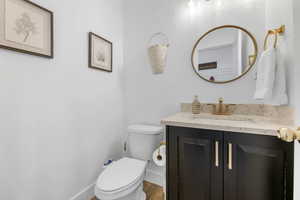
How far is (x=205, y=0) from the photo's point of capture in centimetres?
147

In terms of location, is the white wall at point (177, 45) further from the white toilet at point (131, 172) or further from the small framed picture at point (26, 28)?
the small framed picture at point (26, 28)

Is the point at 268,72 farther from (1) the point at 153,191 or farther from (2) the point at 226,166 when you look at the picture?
(1) the point at 153,191

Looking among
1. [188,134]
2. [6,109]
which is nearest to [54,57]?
[6,109]

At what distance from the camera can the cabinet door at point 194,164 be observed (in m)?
0.97

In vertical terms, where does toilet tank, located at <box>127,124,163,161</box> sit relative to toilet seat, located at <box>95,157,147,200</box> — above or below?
above

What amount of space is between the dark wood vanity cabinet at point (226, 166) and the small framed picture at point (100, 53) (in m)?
1.05

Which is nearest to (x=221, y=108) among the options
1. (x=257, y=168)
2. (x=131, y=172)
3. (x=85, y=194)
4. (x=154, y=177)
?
(x=257, y=168)

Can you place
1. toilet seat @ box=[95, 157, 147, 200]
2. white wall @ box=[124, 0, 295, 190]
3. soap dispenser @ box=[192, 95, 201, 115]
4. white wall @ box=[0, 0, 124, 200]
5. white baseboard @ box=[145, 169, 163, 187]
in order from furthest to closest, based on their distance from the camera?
white baseboard @ box=[145, 169, 163, 187] → soap dispenser @ box=[192, 95, 201, 115] → white wall @ box=[124, 0, 295, 190] → toilet seat @ box=[95, 157, 147, 200] → white wall @ box=[0, 0, 124, 200]

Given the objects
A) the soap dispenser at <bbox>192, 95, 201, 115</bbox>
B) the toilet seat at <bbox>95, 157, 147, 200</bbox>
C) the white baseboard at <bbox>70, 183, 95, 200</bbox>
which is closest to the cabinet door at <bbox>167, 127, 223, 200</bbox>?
the toilet seat at <bbox>95, 157, 147, 200</bbox>

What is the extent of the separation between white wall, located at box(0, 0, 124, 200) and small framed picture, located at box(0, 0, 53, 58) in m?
0.06

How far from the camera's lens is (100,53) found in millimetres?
1579

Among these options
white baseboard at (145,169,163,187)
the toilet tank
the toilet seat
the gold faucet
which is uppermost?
the gold faucet

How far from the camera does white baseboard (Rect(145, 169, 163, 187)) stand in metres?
1.71

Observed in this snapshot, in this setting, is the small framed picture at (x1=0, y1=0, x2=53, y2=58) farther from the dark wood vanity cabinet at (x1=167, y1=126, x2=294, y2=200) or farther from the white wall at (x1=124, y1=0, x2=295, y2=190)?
the dark wood vanity cabinet at (x1=167, y1=126, x2=294, y2=200)
